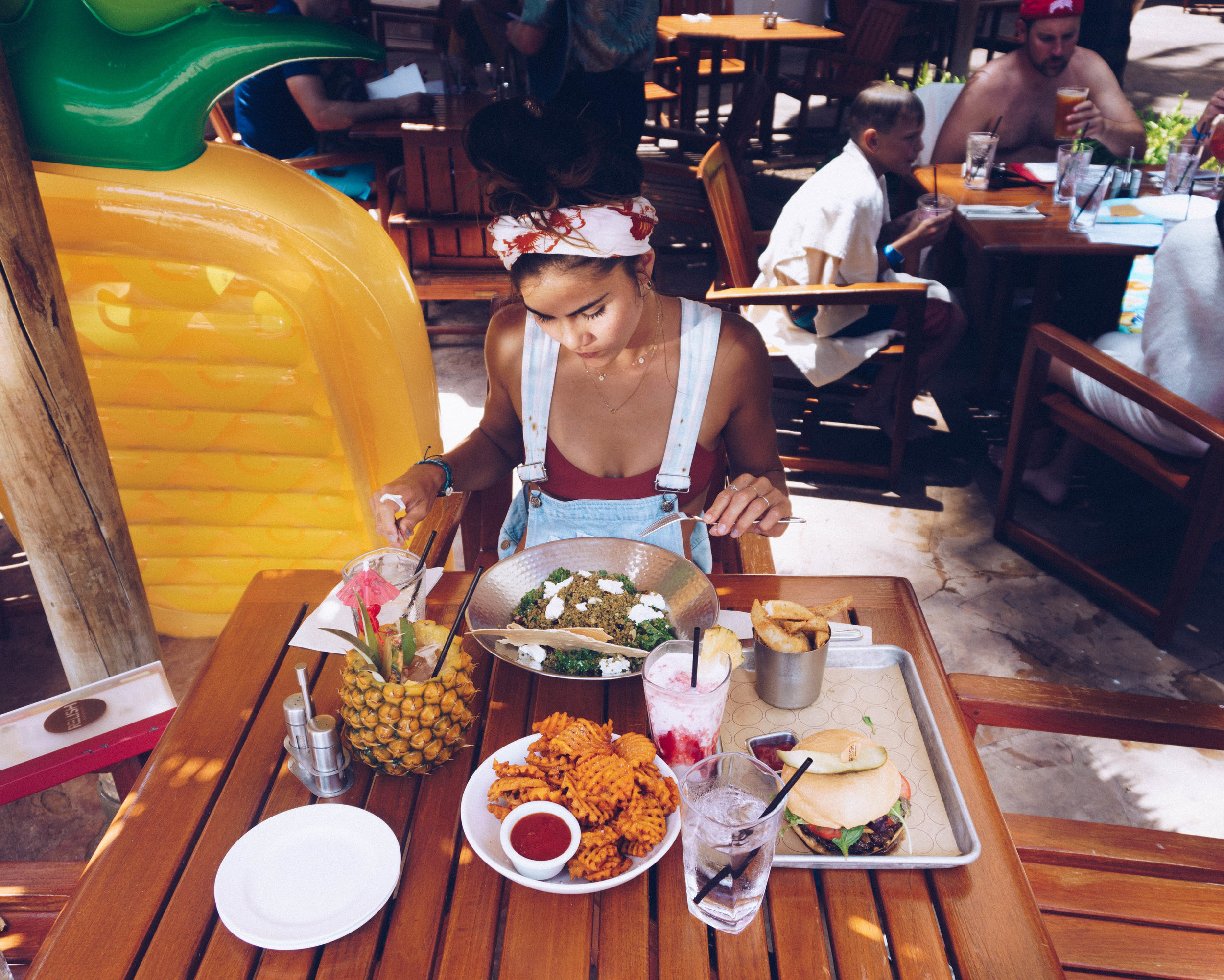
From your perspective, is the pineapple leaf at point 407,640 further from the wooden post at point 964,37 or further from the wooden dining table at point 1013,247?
the wooden post at point 964,37

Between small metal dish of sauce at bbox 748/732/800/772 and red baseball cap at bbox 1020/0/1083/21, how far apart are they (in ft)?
13.1

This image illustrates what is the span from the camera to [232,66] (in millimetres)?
1905

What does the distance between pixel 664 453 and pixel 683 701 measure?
0.90 meters

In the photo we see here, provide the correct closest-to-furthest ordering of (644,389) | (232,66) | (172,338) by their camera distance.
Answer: (232,66) < (644,389) < (172,338)

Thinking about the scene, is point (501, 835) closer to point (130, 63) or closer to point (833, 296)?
point (130, 63)

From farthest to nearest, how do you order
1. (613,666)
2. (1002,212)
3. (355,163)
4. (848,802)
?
(355,163) < (1002,212) < (613,666) < (848,802)

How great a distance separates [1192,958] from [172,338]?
259 cm

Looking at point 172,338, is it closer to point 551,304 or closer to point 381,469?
point 381,469

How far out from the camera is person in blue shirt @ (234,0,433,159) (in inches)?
170

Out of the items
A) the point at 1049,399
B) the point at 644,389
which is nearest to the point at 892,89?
the point at 1049,399

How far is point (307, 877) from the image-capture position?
1.23 metres

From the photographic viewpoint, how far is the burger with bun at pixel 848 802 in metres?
1.22

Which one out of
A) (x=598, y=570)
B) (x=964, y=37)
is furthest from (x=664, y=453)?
(x=964, y=37)

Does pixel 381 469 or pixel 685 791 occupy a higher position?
pixel 685 791
